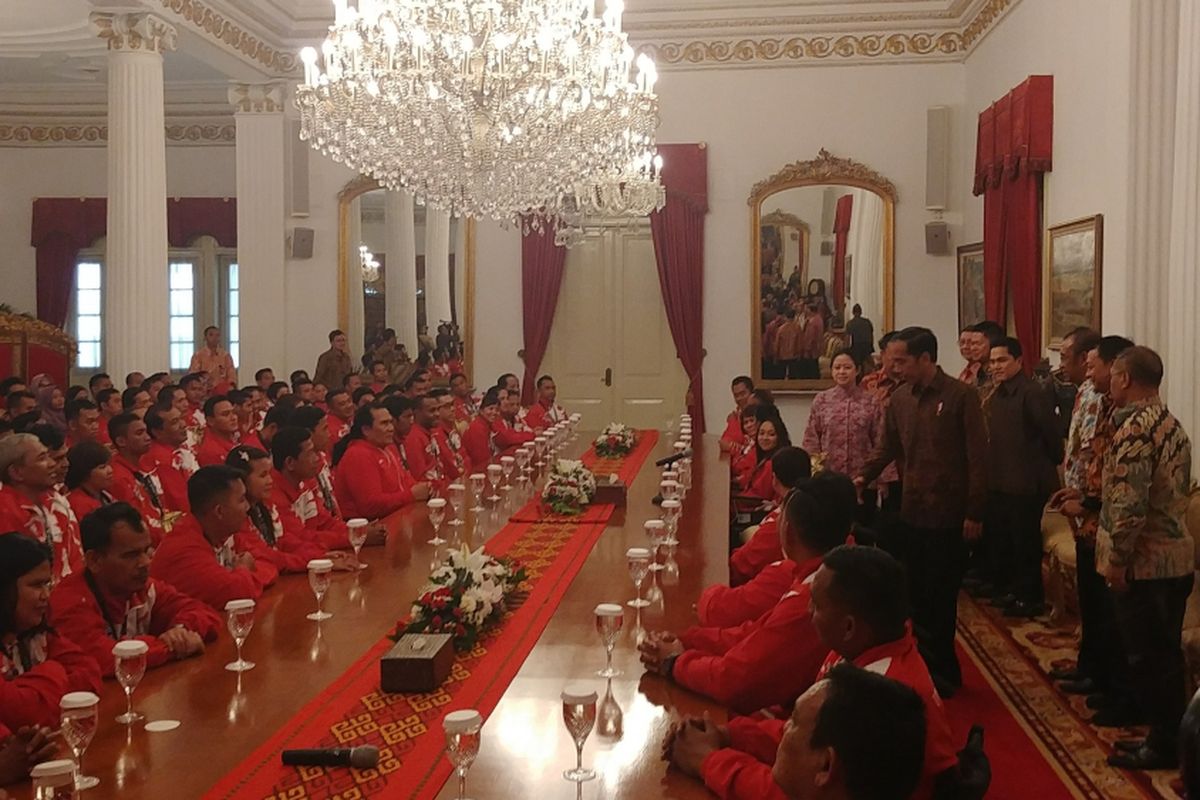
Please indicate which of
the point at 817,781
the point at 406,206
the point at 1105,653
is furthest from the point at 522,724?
the point at 406,206

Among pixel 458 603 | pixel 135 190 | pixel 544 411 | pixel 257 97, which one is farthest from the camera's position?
pixel 257 97

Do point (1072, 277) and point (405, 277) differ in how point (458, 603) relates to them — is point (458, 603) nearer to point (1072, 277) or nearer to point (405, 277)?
point (1072, 277)

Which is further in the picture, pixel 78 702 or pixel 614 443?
pixel 614 443

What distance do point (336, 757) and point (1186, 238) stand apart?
5464 millimetres

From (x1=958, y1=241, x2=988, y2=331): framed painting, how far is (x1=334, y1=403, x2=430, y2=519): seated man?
5.94m

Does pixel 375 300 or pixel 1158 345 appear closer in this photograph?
pixel 1158 345

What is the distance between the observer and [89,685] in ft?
9.74

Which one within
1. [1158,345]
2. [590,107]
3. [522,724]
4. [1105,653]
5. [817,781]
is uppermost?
[590,107]

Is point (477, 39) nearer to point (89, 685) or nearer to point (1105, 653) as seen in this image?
point (89, 685)

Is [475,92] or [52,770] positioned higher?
[475,92]

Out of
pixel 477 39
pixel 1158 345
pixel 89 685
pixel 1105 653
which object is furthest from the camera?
pixel 1158 345

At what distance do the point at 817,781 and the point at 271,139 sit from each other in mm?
11282

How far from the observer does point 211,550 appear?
401 cm

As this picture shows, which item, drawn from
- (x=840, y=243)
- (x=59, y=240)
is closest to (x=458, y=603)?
(x=840, y=243)
